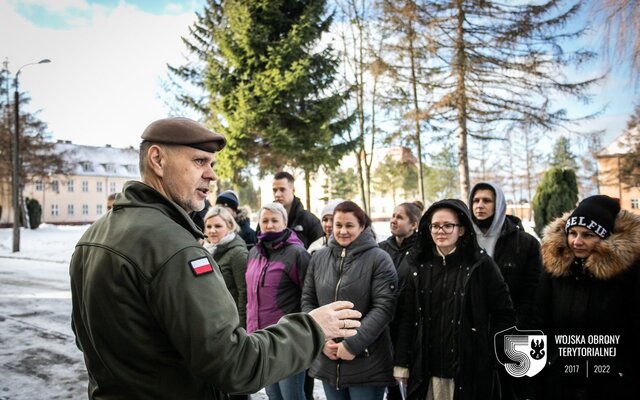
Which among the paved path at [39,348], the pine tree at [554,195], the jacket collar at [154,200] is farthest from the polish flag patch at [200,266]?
the pine tree at [554,195]

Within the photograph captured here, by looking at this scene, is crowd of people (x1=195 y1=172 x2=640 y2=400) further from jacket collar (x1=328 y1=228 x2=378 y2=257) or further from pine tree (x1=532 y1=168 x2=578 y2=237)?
pine tree (x1=532 y1=168 x2=578 y2=237)

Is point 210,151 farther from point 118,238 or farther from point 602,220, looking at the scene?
point 602,220

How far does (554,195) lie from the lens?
16.1m

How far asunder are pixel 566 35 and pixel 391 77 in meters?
5.75

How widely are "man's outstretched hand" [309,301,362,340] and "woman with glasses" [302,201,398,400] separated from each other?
5.73 ft

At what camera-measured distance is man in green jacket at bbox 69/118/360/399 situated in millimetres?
1443

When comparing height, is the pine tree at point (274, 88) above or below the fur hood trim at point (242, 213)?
above

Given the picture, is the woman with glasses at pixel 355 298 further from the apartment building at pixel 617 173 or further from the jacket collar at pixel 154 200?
the apartment building at pixel 617 173

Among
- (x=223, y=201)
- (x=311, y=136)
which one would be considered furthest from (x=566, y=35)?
(x=223, y=201)

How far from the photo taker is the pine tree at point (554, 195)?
15969mm

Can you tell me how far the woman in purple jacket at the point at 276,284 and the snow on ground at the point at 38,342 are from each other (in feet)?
3.16

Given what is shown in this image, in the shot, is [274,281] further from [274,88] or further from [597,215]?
[274,88]

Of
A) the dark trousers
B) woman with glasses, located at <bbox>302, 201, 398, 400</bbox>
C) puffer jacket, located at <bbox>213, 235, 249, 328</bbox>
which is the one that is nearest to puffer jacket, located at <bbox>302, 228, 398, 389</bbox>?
woman with glasses, located at <bbox>302, 201, 398, 400</bbox>

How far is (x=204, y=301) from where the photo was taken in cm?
145
